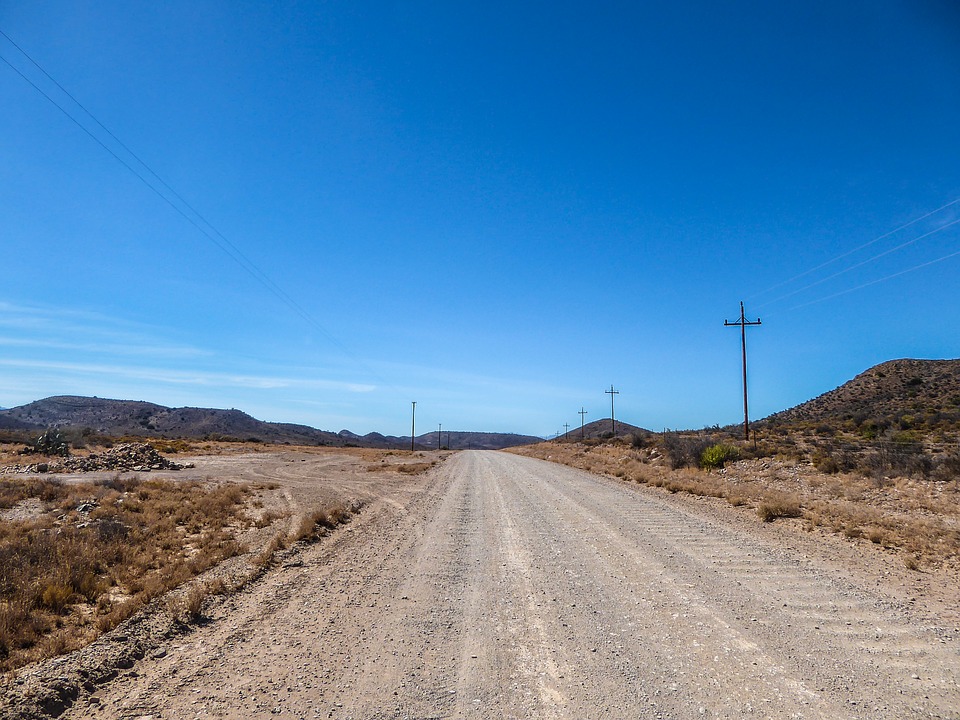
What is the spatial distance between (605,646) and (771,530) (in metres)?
8.69

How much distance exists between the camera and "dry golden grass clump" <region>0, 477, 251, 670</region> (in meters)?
6.43

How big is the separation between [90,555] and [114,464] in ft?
102

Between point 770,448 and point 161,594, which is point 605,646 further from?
point 770,448

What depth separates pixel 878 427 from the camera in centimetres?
3456

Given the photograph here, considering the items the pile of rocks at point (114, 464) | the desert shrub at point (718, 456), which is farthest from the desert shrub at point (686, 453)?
the pile of rocks at point (114, 464)

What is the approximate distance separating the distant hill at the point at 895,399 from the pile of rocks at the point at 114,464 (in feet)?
161

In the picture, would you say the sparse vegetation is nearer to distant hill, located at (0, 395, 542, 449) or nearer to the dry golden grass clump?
the dry golden grass clump

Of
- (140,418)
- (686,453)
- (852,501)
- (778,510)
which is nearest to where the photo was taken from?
(778,510)

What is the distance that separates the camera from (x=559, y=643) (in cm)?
566

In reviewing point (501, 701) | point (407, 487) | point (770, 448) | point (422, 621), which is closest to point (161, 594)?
point (422, 621)

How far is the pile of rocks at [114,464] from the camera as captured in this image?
3219cm

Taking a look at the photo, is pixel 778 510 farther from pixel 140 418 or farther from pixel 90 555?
pixel 140 418

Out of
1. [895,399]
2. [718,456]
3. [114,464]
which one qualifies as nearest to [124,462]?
[114,464]

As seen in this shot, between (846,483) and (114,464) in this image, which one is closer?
(846,483)
